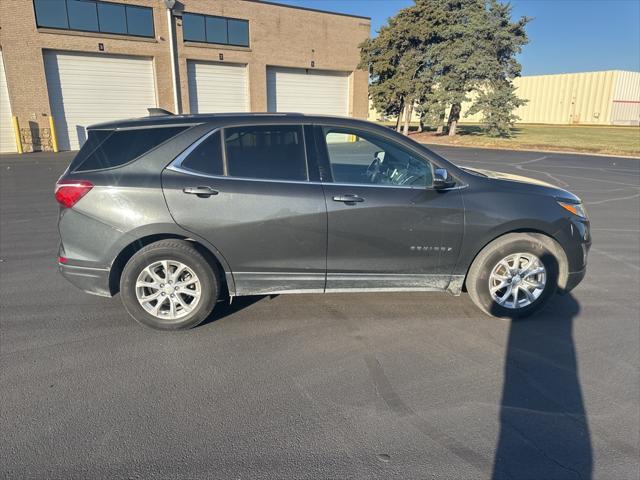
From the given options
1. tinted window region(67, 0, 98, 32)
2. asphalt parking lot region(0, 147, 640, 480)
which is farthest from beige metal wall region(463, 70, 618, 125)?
asphalt parking lot region(0, 147, 640, 480)

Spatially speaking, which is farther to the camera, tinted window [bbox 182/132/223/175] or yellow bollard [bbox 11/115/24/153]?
yellow bollard [bbox 11/115/24/153]

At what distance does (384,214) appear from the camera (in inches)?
148

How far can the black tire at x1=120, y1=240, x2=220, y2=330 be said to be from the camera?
3.63 meters

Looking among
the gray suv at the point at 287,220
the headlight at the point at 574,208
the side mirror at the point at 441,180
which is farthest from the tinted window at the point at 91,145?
the headlight at the point at 574,208

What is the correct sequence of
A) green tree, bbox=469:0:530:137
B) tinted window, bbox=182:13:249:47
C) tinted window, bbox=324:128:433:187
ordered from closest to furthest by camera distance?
1. tinted window, bbox=324:128:433:187
2. tinted window, bbox=182:13:249:47
3. green tree, bbox=469:0:530:137

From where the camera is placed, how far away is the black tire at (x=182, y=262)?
3.63m

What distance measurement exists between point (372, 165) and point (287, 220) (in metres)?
1.08

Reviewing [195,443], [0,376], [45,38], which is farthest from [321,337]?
[45,38]

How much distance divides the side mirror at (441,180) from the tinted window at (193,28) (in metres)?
25.8

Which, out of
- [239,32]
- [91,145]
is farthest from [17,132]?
[91,145]

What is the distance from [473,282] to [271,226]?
77.2 inches

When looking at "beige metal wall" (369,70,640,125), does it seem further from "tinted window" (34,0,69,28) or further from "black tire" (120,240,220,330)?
"black tire" (120,240,220,330)

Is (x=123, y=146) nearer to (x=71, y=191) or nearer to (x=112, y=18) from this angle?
(x=71, y=191)

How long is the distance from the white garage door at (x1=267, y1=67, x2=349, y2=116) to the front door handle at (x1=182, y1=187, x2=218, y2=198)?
84.6 feet
